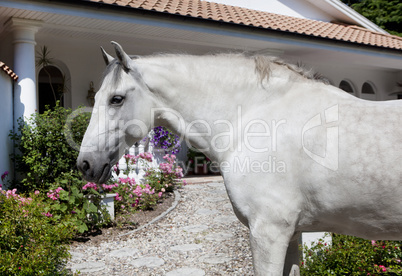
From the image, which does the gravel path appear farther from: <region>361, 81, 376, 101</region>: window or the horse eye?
<region>361, 81, 376, 101</region>: window

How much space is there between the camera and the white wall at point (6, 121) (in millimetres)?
5910

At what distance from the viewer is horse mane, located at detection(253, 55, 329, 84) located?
2.21 meters

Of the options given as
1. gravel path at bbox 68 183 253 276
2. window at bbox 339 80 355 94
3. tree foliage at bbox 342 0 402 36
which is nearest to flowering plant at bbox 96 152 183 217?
gravel path at bbox 68 183 253 276

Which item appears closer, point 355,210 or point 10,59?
point 355,210

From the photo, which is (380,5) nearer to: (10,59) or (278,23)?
(278,23)

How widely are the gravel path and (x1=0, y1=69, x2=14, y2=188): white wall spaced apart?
87.2 inches

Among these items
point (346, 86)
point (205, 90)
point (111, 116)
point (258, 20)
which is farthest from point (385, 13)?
point (111, 116)

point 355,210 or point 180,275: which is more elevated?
point 355,210

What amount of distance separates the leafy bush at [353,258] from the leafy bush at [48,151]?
12.9 ft

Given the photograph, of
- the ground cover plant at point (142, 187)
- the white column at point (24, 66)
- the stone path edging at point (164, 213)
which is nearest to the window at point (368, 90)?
the ground cover plant at point (142, 187)

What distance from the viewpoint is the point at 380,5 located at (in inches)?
780

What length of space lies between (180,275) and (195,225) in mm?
1904

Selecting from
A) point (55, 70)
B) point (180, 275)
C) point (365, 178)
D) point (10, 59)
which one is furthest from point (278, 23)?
point (365, 178)

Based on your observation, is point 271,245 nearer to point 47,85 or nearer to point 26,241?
point 26,241
